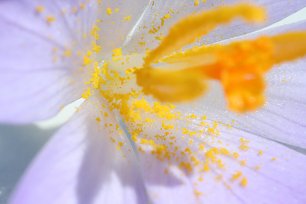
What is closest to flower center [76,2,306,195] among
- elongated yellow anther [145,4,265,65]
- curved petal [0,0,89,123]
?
A: elongated yellow anther [145,4,265,65]

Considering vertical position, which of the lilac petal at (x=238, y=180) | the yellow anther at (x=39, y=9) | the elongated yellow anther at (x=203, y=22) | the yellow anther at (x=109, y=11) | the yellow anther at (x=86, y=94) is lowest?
the lilac petal at (x=238, y=180)

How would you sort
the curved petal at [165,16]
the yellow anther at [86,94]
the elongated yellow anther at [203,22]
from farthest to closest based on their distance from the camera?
the curved petal at [165,16] < the yellow anther at [86,94] < the elongated yellow anther at [203,22]

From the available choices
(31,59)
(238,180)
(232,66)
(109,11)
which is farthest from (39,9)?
(238,180)

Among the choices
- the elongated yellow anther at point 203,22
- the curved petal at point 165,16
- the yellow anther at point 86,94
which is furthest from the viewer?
the curved petal at point 165,16

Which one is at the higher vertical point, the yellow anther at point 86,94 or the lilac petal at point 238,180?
the yellow anther at point 86,94

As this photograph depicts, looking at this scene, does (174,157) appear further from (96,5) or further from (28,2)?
(28,2)

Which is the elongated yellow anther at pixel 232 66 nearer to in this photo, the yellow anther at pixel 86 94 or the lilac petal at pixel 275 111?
the yellow anther at pixel 86 94

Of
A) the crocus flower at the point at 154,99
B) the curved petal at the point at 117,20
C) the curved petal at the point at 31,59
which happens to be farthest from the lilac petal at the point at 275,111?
the curved petal at the point at 31,59

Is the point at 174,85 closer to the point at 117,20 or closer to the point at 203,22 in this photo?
the point at 203,22

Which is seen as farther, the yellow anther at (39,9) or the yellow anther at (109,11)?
the yellow anther at (109,11)
